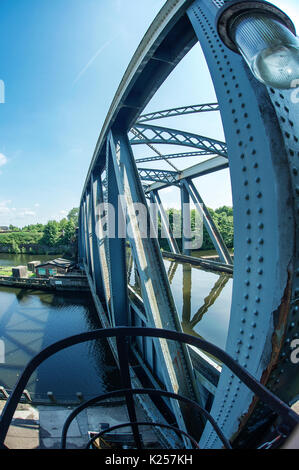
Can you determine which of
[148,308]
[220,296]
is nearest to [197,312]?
[220,296]

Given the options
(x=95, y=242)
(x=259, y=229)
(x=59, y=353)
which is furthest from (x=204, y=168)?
(x=59, y=353)

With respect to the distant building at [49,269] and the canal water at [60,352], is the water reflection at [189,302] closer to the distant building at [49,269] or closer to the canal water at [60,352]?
the canal water at [60,352]

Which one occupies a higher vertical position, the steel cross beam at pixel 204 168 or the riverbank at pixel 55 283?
the steel cross beam at pixel 204 168

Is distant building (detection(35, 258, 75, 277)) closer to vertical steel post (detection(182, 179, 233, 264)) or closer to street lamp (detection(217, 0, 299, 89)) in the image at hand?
vertical steel post (detection(182, 179, 233, 264))

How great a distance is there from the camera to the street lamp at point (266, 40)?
42.8 inches

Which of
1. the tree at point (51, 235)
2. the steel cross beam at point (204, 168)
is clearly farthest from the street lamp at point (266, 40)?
the tree at point (51, 235)

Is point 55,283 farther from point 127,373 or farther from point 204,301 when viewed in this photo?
point 127,373

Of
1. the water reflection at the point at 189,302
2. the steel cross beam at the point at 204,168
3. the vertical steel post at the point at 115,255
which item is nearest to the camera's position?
the water reflection at the point at 189,302

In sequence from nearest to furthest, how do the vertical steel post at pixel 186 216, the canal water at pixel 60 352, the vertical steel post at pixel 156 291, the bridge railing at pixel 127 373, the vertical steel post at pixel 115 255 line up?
the bridge railing at pixel 127 373 < the vertical steel post at pixel 156 291 < the vertical steel post at pixel 115 255 < the canal water at pixel 60 352 < the vertical steel post at pixel 186 216

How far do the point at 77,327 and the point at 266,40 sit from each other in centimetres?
1835

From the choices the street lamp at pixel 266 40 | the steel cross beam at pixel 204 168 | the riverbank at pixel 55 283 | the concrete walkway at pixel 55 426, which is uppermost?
the steel cross beam at pixel 204 168

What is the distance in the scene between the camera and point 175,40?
3.58m

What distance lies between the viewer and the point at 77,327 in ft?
53.7

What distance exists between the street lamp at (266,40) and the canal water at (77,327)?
15.4 ft
